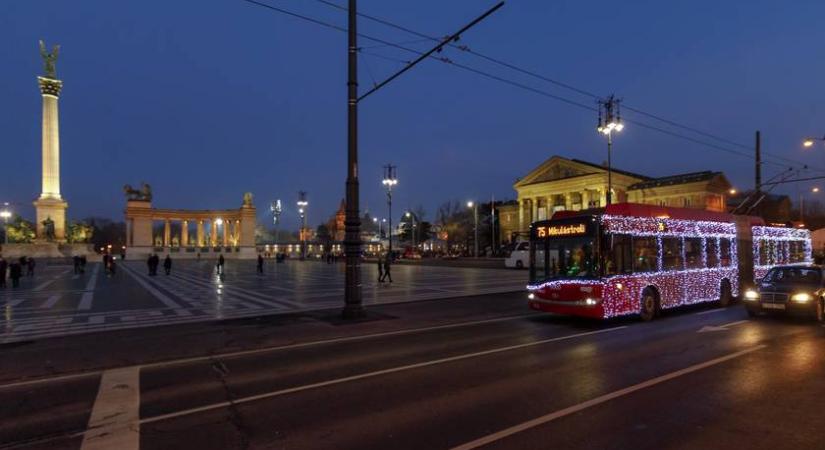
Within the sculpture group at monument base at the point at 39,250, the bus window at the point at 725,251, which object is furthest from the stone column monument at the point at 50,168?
the bus window at the point at 725,251

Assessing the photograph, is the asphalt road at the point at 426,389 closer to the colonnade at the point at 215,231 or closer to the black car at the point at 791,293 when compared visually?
the black car at the point at 791,293

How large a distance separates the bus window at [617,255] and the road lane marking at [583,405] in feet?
13.3

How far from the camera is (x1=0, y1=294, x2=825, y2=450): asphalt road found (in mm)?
5621

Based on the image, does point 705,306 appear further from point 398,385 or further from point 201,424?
point 201,424

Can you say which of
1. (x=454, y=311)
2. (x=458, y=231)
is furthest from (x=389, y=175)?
(x=458, y=231)

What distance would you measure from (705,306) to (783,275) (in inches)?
132

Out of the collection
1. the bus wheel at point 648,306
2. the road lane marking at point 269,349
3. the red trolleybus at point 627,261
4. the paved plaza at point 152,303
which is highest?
the red trolleybus at point 627,261

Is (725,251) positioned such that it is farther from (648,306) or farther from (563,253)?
(563,253)

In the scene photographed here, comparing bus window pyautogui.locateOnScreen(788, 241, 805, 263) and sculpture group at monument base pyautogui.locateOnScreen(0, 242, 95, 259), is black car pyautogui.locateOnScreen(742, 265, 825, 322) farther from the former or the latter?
sculpture group at monument base pyautogui.locateOnScreen(0, 242, 95, 259)

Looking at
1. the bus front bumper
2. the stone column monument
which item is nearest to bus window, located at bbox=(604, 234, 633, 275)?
the bus front bumper

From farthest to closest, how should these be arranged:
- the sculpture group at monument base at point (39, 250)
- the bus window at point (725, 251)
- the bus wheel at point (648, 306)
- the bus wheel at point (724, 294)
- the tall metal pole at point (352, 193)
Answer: the sculpture group at monument base at point (39, 250) < the bus window at point (725, 251) < the bus wheel at point (724, 294) < the tall metal pole at point (352, 193) < the bus wheel at point (648, 306)

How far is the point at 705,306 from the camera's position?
59.4ft

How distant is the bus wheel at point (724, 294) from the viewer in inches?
703

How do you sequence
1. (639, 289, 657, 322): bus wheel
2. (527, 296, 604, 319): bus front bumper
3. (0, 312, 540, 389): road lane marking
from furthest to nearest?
(639, 289, 657, 322): bus wheel
(527, 296, 604, 319): bus front bumper
(0, 312, 540, 389): road lane marking
